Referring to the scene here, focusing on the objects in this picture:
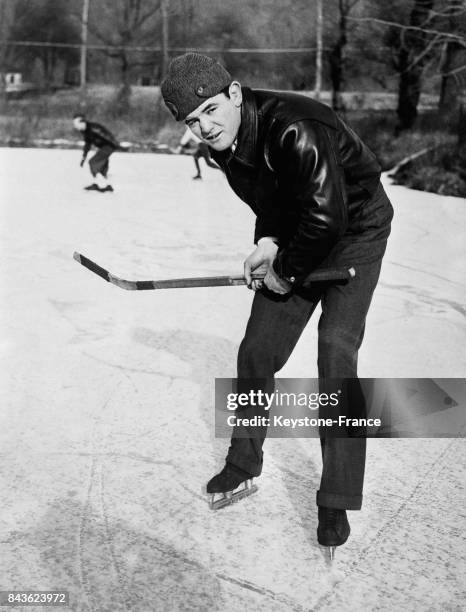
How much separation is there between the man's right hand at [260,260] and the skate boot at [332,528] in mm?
731

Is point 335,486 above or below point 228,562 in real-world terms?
above

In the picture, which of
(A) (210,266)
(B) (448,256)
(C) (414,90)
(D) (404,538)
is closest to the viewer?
(D) (404,538)

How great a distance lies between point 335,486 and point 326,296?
57cm

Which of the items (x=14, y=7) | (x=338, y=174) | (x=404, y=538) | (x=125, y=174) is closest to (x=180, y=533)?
(x=404, y=538)

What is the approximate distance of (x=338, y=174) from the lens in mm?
2066

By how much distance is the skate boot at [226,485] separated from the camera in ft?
8.41

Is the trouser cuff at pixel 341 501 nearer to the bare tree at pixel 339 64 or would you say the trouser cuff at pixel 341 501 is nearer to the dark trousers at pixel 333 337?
the dark trousers at pixel 333 337

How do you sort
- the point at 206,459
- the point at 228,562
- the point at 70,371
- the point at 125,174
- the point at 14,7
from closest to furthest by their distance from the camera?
the point at 228,562
the point at 206,459
the point at 70,371
the point at 125,174
the point at 14,7

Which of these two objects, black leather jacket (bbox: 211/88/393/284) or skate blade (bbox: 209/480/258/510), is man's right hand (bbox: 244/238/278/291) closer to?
black leather jacket (bbox: 211/88/393/284)

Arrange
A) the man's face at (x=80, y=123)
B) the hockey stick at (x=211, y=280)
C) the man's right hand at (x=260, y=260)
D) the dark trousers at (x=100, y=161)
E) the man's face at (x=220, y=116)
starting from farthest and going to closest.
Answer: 1. the man's face at (x=80, y=123)
2. the dark trousers at (x=100, y=161)
3. the man's right hand at (x=260, y=260)
4. the hockey stick at (x=211, y=280)
5. the man's face at (x=220, y=116)

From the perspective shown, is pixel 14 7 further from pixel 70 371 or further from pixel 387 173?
pixel 70 371

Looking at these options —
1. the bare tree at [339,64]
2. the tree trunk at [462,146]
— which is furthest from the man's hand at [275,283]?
the bare tree at [339,64]

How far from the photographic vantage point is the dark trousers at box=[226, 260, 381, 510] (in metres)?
2.29

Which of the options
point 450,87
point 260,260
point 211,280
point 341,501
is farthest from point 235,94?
point 450,87
